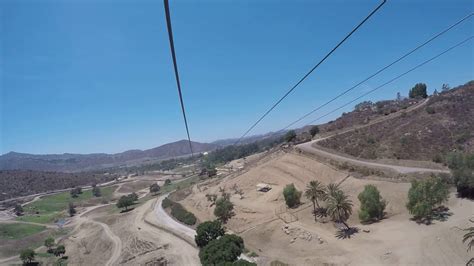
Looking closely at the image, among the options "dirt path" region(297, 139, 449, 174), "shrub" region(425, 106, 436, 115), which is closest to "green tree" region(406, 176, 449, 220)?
"dirt path" region(297, 139, 449, 174)

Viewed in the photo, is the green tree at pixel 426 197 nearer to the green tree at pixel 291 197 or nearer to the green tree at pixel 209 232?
the green tree at pixel 291 197

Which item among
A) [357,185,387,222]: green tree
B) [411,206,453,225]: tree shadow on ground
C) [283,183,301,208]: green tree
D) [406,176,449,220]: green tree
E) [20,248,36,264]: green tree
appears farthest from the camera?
[20,248,36,264]: green tree

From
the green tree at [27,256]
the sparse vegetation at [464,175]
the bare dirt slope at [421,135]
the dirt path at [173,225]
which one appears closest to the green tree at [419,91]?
the bare dirt slope at [421,135]

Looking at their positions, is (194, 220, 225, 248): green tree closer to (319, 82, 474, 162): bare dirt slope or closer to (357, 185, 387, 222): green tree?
(357, 185, 387, 222): green tree

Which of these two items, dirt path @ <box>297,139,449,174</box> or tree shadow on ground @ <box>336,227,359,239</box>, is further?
dirt path @ <box>297,139,449,174</box>

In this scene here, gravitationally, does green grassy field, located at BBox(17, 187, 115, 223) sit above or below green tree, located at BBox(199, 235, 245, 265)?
above

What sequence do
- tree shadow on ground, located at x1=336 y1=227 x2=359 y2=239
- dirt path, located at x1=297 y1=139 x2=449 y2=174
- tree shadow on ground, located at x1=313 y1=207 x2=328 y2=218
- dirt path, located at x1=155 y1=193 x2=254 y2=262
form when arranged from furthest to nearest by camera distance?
dirt path, located at x1=155 y1=193 x2=254 y2=262 < dirt path, located at x1=297 y1=139 x2=449 y2=174 < tree shadow on ground, located at x1=313 y1=207 x2=328 y2=218 < tree shadow on ground, located at x1=336 y1=227 x2=359 y2=239

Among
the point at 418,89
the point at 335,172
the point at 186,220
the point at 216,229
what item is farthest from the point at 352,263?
the point at 418,89

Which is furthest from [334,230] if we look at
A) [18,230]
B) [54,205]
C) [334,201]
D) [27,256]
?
[54,205]
